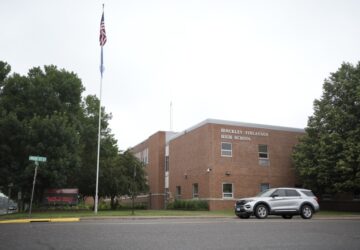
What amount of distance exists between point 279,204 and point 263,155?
17.8 m

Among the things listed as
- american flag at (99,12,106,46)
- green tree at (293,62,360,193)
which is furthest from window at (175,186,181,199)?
american flag at (99,12,106,46)

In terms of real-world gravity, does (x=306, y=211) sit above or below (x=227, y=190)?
below

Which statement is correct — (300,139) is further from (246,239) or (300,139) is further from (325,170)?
(246,239)

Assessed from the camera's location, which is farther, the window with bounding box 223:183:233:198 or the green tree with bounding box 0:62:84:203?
the window with bounding box 223:183:233:198

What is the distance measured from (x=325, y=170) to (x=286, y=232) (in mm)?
21820

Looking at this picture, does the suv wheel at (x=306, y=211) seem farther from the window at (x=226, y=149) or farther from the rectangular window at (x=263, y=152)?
the rectangular window at (x=263, y=152)

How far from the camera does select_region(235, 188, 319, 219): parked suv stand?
21.7 metres

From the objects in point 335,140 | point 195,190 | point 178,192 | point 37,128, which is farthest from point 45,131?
point 335,140

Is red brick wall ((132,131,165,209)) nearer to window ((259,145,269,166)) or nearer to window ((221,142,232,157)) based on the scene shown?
window ((221,142,232,157))

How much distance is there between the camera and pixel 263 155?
39562 mm

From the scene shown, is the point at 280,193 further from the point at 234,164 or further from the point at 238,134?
the point at 238,134

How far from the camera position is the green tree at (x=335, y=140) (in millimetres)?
31234

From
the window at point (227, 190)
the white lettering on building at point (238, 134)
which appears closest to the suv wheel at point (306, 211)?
the window at point (227, 190)

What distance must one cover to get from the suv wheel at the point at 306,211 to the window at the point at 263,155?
659 inches
